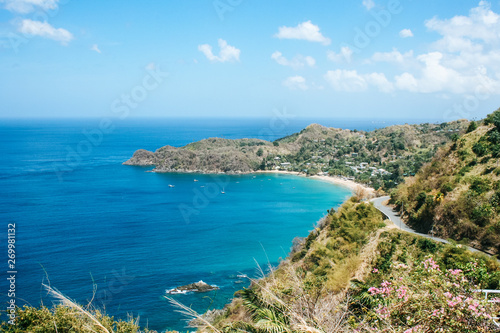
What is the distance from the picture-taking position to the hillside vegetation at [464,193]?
62.0 feet

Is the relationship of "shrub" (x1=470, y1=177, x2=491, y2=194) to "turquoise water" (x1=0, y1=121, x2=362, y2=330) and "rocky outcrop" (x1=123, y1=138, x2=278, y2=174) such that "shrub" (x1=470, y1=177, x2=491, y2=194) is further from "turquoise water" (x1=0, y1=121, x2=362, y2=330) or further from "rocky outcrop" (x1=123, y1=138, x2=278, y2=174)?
"rocky outcrop" (x1=123, y1=138, x2=278, y2=174)

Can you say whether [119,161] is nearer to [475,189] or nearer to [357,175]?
[357,175]

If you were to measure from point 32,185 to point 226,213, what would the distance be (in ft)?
131

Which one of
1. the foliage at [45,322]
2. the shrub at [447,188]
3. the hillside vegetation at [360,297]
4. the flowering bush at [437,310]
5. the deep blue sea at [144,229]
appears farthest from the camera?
the deep blue sea at [144,229]

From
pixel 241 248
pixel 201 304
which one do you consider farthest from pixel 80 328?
pixel 241 248

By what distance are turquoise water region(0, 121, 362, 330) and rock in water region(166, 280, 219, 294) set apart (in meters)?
0.73

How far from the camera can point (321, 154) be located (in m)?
101

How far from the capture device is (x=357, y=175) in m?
79.4

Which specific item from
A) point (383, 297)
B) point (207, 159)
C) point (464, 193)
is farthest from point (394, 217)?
point (207, 159)

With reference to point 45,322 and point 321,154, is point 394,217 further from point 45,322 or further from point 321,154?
point 321,154

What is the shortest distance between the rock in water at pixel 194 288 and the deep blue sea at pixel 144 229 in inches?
25.2

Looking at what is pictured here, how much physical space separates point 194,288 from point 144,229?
19069 millimetres

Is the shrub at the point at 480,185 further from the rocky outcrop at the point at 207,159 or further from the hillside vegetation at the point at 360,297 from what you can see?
the rocky outcrop at the point at 207,159

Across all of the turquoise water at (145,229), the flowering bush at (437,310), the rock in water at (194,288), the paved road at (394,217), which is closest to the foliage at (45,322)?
the turquoise water at (145,229)
